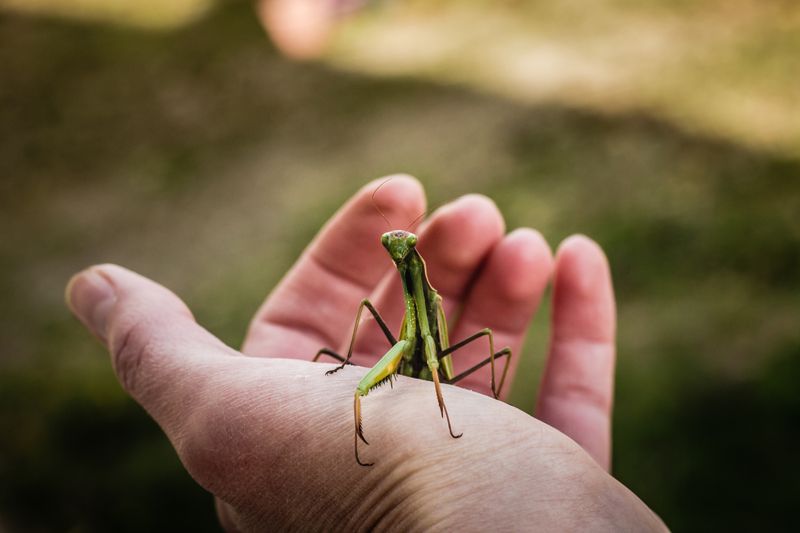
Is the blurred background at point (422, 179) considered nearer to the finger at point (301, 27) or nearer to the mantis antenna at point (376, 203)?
the finger at point (301, 27)

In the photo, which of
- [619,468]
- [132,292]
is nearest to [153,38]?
[132,292]

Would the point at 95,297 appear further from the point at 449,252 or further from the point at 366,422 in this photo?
the point at 449,252

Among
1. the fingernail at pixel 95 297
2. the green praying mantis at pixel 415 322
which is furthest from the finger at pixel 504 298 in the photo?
the fingernail at pixel 95 297

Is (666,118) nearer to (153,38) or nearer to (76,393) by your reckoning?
(76,393)

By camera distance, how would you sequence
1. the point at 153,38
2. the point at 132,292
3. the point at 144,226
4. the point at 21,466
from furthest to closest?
the point at 153,38, the point at 144,226, the point at 21,466, the point at 132,292

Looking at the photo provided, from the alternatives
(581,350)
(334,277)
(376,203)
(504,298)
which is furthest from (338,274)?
(581,350)

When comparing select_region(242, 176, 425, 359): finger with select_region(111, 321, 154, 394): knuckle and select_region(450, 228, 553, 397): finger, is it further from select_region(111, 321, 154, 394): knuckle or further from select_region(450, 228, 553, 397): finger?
select_region(111, 321, 154, 394): knuckle

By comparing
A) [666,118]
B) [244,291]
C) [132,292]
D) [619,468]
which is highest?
[666,118]

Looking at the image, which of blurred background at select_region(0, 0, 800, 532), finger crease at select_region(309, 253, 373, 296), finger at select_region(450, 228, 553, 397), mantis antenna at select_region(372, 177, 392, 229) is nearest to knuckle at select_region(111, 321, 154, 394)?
finger crease at select_region(309, 253, 373, 296)
